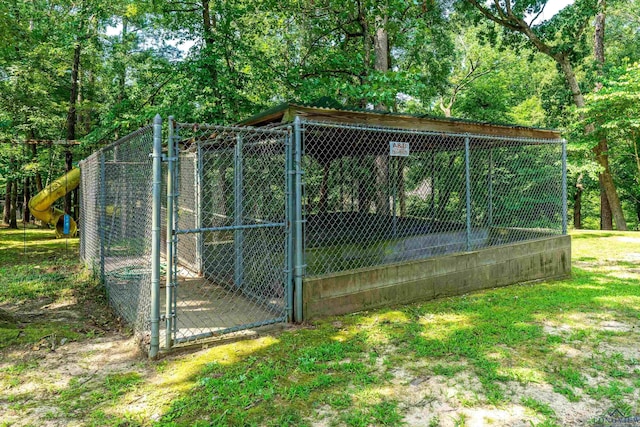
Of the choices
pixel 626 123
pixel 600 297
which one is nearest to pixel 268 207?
pixel 600 297

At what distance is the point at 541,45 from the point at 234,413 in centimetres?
1540

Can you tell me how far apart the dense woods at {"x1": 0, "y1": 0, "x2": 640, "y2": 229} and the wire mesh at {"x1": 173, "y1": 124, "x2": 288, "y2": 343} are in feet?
9.45

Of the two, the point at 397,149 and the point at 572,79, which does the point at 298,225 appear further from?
the point at 572,79

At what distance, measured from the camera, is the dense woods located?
8984mm

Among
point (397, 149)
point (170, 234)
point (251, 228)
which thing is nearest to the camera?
point (170, 234)

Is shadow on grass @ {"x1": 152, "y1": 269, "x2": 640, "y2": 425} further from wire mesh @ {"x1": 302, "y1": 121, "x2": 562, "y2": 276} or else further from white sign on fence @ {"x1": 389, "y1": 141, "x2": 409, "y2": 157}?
white sign on fence @ {"x1": 389, "y1": 141, "x2": 409, "y2": 157}

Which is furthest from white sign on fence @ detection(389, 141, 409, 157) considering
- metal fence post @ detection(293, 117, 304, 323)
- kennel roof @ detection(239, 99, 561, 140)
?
metal fence post @ detection(293, 117, 304, 323)

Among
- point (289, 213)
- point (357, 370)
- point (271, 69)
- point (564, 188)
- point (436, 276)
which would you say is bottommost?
point (357, 370)

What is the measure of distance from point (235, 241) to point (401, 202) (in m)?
4.19

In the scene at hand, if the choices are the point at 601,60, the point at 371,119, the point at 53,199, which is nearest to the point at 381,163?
the point at 371,119

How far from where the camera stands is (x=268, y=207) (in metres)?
4.76

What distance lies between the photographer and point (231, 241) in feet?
18.8

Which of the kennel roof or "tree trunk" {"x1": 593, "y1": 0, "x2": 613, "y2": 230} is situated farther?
"tree trunk" {"x1": 593, "y1": 0, "x2": 613, "y2": 230}

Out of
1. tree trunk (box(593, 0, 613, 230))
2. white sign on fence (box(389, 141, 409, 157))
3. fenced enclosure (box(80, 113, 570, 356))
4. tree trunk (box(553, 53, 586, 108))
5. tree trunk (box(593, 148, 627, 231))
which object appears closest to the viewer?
fenced enclosure (box(80, 113, 570, 356))
